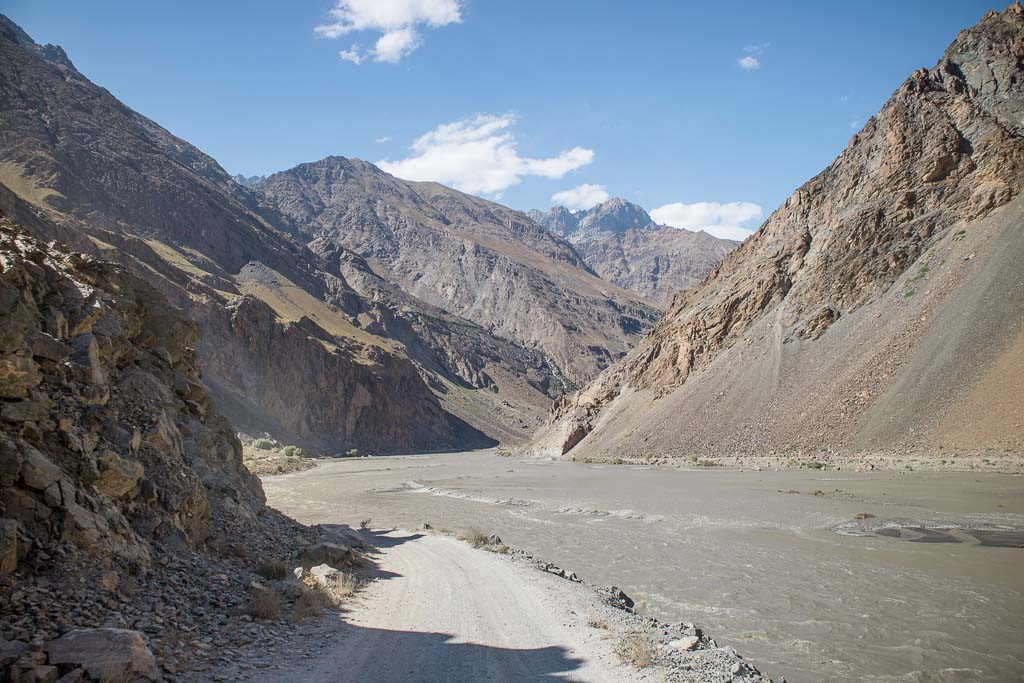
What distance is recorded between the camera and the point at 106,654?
18.3ft

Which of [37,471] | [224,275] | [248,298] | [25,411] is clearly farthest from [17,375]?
[224,275]

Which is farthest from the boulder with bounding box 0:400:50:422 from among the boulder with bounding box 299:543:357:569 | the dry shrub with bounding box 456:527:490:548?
the dry shrub with bounding box 456:527:490:548

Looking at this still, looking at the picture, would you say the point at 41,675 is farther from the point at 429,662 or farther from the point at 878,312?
the point at 878,312

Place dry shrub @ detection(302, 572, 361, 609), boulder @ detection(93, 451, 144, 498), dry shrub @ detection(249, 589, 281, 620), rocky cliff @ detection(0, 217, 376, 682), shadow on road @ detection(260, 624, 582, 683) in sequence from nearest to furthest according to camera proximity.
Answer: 1. rocky cliff @ detection(0, 217, 376, 682)
2. shadow on road @ detection(260, 624, 582, 683)
3. dry shrub @ detection(249, 589, 281, 620)
4. boulder @ detection(93, 451, 144, 498)
5. dry shrub @ detection(302, 572, 361, 609)

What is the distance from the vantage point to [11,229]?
10.6 metres

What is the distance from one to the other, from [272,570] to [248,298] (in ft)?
268

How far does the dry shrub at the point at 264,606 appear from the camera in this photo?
8.30 m

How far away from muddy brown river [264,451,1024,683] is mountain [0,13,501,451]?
51.9 m

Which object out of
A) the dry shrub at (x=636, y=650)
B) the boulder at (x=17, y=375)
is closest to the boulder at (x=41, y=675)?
the boulder at (x=17, y=375)

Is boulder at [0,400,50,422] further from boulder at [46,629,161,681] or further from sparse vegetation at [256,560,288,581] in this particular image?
sparse vegetation at [256,560,288,581]

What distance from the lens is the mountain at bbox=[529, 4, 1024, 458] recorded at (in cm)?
3744

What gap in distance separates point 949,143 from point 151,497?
209 feet

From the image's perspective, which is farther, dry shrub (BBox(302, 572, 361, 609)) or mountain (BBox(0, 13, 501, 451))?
mountain (BBox(0, 13, 501, 451))

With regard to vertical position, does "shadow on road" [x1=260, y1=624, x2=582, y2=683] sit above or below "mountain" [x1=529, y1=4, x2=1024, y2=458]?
below
